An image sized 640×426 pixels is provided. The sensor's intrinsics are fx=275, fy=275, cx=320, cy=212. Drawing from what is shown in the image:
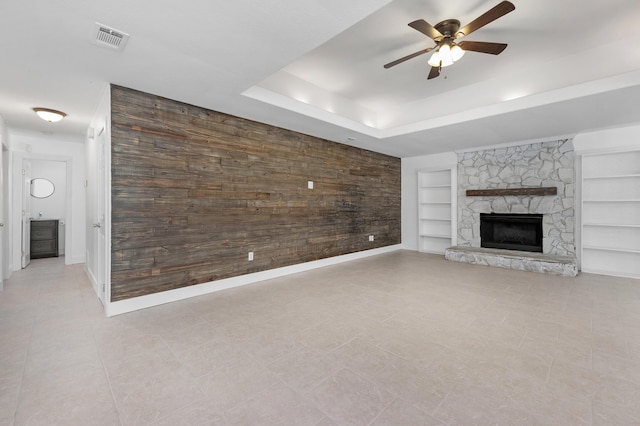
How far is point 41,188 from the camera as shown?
669cm

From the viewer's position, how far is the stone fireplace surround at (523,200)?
5160 mm

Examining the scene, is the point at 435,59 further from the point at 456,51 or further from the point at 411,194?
the point at 411,194

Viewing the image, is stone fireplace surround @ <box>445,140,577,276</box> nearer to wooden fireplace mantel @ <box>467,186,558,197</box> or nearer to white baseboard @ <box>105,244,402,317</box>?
wooden fireplace mantel @ <box>467,186,558,197</box>

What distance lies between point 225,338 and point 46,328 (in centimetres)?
185

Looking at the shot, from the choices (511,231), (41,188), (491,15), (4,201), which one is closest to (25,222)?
(41,188)

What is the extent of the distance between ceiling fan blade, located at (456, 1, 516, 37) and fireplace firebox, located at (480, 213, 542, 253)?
4439mm

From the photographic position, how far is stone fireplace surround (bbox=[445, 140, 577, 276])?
516 cm

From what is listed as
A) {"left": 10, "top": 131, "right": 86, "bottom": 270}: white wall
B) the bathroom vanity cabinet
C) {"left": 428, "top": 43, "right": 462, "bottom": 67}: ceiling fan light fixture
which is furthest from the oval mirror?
{"left": 428, "top": 43, "right": 462, "bottom": 67}: ceiling fan light fixture

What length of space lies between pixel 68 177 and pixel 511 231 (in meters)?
9.50

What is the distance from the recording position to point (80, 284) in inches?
167

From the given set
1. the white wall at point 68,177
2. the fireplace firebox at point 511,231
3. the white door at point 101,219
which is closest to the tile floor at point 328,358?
the white door at point 101,219

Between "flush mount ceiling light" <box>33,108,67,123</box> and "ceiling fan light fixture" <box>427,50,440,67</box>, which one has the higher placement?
"ceiling fan light fixture" <box>427,50,440,67</box>

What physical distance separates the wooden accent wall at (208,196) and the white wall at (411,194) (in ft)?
8.32

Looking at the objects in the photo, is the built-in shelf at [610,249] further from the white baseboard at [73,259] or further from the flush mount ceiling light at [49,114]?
the white baseboard at [73,259]
